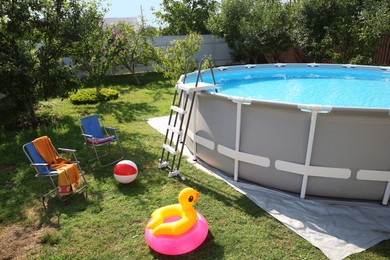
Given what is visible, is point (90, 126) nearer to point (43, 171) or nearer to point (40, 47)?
point (43, 171)

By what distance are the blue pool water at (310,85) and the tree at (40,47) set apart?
5281 millimetres

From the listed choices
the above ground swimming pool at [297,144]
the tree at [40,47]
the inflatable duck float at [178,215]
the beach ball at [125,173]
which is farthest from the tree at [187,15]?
the inflatable duck float at [178,215]

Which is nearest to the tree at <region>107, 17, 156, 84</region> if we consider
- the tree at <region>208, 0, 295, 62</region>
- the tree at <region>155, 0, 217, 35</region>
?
the tree at <region>208, 0, 295, 62</region>

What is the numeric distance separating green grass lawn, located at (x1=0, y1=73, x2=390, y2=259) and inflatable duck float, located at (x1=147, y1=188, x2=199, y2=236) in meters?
0.32

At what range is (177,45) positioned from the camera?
12086mm

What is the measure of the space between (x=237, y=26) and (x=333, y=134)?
14.5m

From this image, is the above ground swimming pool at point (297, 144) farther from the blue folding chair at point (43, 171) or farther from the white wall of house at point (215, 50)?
the white wall of house at point (215, 50)

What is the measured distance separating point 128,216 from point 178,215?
974 millimetres

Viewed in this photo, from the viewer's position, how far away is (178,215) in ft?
12.4

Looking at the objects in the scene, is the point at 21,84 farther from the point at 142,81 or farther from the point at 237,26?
the point at 237,26

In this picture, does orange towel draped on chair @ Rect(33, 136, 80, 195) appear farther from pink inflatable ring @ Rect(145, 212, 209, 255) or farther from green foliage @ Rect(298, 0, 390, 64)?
green foliage @ Rect(298, 0, 390, 64)

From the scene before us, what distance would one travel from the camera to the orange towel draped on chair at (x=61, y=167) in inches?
183

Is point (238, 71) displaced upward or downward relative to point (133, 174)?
upward

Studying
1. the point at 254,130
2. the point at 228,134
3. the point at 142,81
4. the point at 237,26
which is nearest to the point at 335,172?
the point at 254,130
